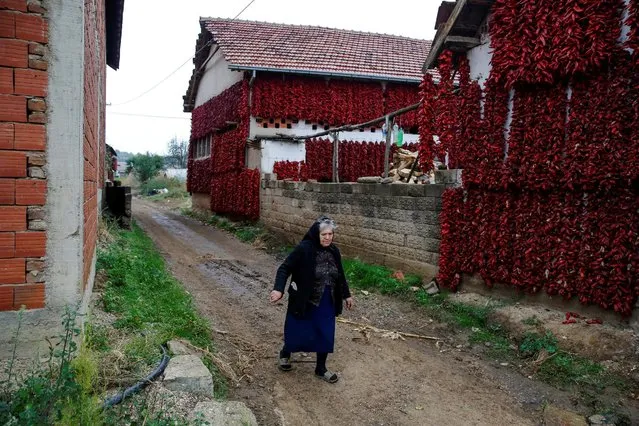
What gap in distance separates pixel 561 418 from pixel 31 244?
4911 mm

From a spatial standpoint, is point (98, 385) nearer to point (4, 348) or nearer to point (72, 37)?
point (4, 348)

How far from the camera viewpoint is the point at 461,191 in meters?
8.07

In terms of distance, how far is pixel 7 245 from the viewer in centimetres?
391

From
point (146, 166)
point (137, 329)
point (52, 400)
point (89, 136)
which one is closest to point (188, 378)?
point (52, 400)

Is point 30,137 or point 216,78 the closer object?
point 30,137

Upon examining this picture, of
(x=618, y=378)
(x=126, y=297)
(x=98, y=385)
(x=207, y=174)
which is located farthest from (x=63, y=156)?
(x=207, y=174)

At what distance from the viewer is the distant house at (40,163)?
3.88 m

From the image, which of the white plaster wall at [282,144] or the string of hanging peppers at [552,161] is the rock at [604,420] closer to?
the string of hanging peppers at [552,161]

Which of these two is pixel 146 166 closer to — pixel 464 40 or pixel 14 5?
pixel 464 40

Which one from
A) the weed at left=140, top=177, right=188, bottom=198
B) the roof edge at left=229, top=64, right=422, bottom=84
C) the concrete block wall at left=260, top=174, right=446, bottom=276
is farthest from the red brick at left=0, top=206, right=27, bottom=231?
the weed at left=140, top=177, right=188, bottom=198

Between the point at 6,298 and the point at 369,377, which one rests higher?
the point at 6,298

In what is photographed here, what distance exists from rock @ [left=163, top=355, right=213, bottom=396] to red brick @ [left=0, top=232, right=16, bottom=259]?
1579 mm

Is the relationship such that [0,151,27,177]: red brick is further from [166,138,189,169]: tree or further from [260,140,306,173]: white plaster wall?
[166,138,189,169]: tree

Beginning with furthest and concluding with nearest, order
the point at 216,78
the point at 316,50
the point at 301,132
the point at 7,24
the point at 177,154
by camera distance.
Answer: the point at 177,154, the point at 216,78, the point at 316,50, the point at 301,132, the point at 7,24
